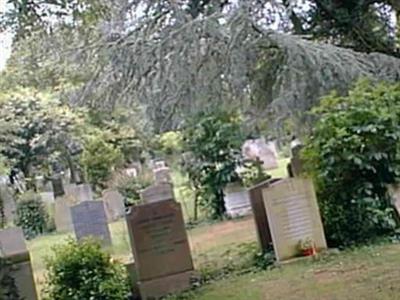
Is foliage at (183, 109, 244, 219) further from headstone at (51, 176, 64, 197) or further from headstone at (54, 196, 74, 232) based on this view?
headstone at (51, 176, 64, 197)

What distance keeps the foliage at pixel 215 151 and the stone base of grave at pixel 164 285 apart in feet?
16.9

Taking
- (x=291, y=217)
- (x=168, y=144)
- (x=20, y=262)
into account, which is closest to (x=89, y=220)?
(x=291, y=217)

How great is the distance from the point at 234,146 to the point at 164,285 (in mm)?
5649

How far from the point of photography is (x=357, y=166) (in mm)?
8023

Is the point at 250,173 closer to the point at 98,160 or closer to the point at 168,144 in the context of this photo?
the point at 98,160

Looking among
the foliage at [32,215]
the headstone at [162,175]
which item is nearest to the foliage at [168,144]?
the headstone at [162,175]

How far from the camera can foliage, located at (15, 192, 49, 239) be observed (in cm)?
1537

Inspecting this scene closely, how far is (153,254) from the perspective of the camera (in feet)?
23.5

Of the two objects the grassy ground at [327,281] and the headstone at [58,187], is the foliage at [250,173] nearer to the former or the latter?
the grassy ground at [327,281]

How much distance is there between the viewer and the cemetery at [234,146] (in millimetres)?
6523

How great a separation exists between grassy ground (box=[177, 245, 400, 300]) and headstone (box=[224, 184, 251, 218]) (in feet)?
17.3

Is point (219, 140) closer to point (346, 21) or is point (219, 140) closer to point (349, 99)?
point (346, 21)

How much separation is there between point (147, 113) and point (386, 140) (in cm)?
392

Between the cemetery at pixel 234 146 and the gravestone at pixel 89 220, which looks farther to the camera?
the gravestone at pixel 89 220
